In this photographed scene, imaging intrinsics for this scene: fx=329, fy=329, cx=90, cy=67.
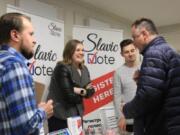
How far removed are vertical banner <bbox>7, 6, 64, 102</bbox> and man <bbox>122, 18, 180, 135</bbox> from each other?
5.40ft

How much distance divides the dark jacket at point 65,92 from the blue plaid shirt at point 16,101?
1807 mm

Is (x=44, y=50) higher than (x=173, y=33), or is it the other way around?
(x=173, y=33)

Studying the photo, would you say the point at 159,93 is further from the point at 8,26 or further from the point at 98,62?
the point at 98,62

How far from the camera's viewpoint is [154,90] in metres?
2.02

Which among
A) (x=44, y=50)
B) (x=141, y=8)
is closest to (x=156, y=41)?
(x=44, y=50)

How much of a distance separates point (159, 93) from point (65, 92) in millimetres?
1327

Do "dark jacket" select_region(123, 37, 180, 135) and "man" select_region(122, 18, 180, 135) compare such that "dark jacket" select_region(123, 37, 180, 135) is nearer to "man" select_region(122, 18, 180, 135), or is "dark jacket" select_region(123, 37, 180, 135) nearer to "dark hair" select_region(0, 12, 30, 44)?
"man" select_region(122, 18, 180, 135)

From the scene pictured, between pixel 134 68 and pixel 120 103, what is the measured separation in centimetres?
39

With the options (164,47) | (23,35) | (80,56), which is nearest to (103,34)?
(80,56)

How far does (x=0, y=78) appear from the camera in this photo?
1338 millimetres

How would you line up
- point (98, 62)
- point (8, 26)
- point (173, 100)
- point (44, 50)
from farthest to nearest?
point (98, 62) < point (44, 50) < point (173, 100) < point (8, 26)

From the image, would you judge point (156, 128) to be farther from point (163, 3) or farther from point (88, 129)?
point (163, 3)

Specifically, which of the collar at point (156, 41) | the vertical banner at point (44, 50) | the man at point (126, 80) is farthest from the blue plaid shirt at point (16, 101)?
the vertical banner at point (44, 50)

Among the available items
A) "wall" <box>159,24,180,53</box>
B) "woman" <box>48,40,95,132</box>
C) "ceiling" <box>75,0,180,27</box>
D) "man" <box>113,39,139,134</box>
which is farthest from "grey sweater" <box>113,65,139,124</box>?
"wall" <box>159,24,180,53</box>
